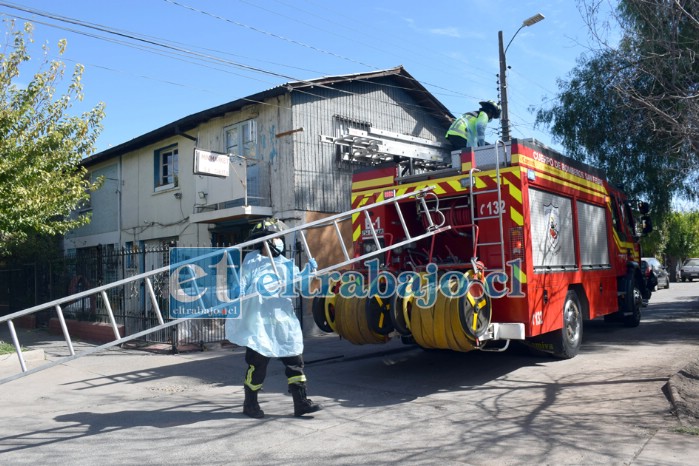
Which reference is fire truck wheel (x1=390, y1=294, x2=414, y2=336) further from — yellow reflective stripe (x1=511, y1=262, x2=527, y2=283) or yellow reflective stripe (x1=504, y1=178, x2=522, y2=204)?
yellow reflective stripe (x1=504, y1=178, x2=522, y2=204)

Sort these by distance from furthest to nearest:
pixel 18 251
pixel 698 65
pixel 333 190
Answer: pixel 18 251, pixel 333 190, pixel 698 65

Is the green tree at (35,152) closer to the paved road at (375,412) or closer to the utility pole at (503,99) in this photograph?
the paved road at (375,412)

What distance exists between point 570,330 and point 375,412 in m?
3.68

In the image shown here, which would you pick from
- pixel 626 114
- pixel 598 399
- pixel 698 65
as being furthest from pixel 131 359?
pixel 698 65

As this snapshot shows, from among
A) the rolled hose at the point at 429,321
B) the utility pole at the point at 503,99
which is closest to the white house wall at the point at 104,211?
the utility pole at the point at 503,99

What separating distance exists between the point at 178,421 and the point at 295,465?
1890 millimetres

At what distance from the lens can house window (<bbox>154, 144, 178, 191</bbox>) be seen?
16955mm

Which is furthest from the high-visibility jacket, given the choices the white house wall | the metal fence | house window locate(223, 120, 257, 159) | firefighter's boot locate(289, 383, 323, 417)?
the white house wall

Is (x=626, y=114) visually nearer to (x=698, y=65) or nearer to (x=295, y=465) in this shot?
(x=698, y=65)

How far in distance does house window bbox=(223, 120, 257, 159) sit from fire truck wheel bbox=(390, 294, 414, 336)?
8863 millimetres

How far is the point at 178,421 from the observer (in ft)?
19.0

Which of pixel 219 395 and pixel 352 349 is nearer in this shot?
pixel 219 395

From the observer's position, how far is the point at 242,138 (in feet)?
48.9

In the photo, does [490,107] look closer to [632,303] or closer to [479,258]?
[479,258]
